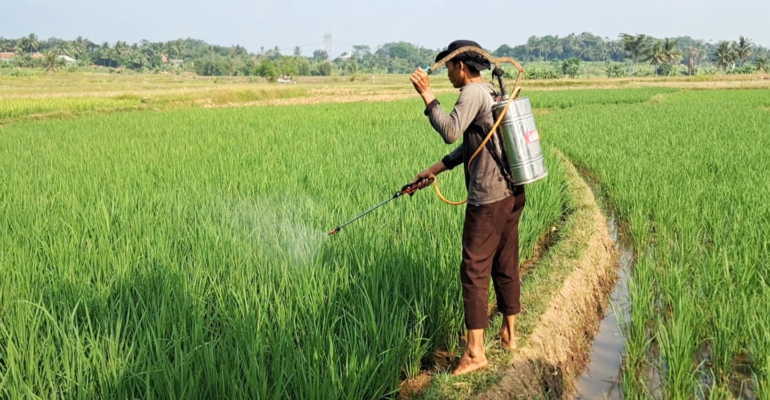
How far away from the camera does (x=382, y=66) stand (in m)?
100

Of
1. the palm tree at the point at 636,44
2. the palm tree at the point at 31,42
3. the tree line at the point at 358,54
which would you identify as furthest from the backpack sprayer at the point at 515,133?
the palm tree at the point at 31,42

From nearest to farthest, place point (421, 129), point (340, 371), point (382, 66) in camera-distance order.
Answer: point (340, 371) < point (421, 129) < point (382, 66)

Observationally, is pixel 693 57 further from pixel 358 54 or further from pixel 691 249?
pixel 358 54

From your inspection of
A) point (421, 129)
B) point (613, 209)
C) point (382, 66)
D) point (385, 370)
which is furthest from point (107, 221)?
point (382, 66)

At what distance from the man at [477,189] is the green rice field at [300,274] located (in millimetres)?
257

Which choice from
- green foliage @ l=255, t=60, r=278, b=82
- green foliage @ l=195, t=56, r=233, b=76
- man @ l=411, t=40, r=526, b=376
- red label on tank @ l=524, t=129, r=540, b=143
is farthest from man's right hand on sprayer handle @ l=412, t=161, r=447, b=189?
green foliage @ l=195, t=56, r=233, b=76

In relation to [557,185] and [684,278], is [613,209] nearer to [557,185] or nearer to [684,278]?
[557,185]

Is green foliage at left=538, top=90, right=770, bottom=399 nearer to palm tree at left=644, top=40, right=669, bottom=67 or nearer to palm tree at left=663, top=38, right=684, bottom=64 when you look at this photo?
palm tree at left=644, top=40, right=669, bottom=67

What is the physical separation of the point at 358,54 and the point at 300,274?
14078 cm

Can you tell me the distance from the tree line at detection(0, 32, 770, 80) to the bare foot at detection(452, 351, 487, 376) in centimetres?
2912

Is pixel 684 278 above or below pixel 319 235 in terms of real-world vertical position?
below

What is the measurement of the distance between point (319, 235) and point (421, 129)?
708cm

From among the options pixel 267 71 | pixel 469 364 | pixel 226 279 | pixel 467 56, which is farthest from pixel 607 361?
pixel 267 71

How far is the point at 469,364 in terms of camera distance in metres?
2.31
